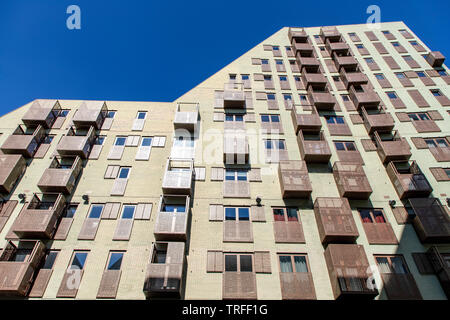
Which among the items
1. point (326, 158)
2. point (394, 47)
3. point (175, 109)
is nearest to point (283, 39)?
point (394, 47)

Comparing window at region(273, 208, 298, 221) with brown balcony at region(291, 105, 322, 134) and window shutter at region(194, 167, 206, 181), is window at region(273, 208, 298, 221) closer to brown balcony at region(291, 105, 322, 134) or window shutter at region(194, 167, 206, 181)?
window shutter at region(194, 167, 206, 181)

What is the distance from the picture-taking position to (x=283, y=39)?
41.4 meters

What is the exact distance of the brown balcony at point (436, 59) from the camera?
112 feet

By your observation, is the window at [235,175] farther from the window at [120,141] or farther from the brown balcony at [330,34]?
the brown balcony at [330,34]

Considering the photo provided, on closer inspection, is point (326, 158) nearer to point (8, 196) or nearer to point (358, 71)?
point (358, 71)

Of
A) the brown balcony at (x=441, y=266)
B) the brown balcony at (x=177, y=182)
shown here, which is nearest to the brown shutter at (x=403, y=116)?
the brown balcony at (x=441, y=266)

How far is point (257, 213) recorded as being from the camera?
21641mm

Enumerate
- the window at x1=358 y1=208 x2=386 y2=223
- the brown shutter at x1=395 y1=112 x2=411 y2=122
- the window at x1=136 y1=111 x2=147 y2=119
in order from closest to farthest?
the window at x1=358 y1=208 x2=386 y2=223
the brown shutter at x1=395 y1=112 x2=411 y2=122
the window at x1=136 y1=111 x2=147 y2=119

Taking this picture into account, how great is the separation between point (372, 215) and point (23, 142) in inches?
1191

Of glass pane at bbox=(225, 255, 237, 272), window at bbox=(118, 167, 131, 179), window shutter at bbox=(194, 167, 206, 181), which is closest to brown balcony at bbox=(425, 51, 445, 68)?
window shutter at bbox=(194, 167, 206, 181)

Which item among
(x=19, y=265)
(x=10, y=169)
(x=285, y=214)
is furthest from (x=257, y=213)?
(x=10, y=169)

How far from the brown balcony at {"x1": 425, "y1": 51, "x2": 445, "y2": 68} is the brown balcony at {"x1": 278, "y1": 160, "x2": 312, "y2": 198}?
25.6m

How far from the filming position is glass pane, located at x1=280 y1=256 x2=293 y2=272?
61.8 ft
